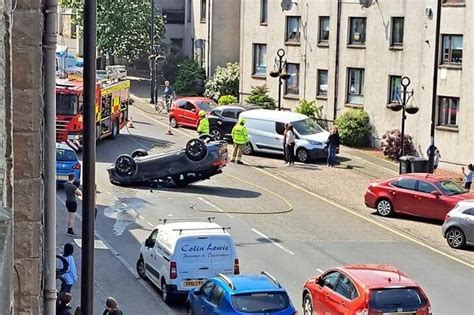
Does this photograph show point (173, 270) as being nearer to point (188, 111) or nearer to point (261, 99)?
point (188, 111)

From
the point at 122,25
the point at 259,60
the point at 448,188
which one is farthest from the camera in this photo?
the point at 122,25

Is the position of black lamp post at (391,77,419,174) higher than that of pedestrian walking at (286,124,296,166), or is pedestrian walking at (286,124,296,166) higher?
black lamp post at (391,77,419,174)

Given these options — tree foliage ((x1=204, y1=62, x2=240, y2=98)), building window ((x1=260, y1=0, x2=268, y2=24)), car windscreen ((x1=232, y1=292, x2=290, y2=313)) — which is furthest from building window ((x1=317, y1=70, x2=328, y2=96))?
car windscreen ((x1=232, y1=292, x2=290, y2=313))

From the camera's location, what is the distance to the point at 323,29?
46.5 m

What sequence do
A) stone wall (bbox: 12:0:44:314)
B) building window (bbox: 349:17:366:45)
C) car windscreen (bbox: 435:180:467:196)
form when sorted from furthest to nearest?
1. building window (bbox: 349:17:366:45)
2. car windscreen (bbox: 435:180:467:196)
3. stone wall (bbox: 12:0:44:314)

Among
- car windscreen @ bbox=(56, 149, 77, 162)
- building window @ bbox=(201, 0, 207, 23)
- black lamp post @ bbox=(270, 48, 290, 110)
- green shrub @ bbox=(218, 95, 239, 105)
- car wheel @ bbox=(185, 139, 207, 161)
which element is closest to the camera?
car windscreen @ bbox=(56, 149, 77, 162)

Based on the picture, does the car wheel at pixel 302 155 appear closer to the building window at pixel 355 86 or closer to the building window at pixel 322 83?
the building window at pixel 355 86

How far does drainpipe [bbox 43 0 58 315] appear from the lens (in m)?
7.62

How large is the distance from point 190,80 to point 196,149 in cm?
2548

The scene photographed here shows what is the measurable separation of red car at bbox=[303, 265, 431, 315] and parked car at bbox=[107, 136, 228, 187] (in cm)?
1297

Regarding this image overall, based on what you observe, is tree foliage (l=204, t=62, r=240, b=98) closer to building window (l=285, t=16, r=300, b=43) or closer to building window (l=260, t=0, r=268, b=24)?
building window (l=260, t=0, r=268, b=24)

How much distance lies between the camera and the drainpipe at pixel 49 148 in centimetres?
762

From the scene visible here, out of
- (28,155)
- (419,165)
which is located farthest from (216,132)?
(28,155)

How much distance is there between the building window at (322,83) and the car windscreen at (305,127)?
20.0 ft
